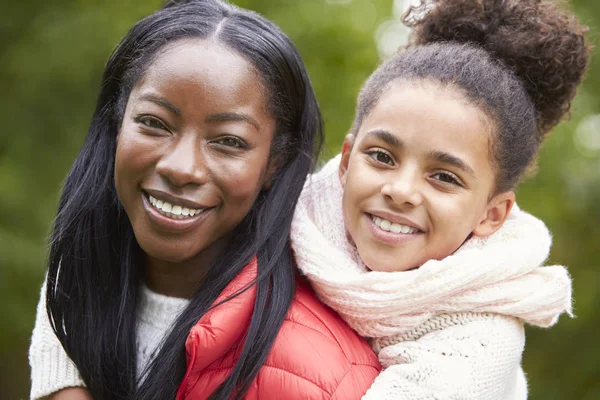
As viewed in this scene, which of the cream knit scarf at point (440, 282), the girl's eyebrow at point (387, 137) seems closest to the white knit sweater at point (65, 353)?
the cream knit scarf at point (440, 282)

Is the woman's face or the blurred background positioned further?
the blurred background

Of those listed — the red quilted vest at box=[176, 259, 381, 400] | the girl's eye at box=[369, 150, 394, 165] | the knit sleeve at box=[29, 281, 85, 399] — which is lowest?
the knit sleeve at box=[29, 281, 85, 399]

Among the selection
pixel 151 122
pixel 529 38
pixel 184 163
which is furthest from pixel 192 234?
pixel 529 38

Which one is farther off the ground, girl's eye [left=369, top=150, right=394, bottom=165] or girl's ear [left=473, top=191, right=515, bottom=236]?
girl's eye [left=369, top=150, right=394, bottom=165]

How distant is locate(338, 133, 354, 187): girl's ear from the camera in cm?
258

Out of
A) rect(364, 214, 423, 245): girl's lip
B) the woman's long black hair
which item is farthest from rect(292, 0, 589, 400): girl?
the woman's long black hair

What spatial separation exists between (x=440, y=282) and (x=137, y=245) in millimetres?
1061

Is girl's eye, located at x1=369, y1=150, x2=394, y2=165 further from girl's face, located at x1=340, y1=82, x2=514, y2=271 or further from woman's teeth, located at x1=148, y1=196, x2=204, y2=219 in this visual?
woman's teeth, located at x1=148, y1=196, x2=204, y2=219

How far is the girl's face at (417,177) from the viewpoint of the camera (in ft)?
7.51

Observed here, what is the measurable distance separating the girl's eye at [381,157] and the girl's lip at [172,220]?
541 millimetres

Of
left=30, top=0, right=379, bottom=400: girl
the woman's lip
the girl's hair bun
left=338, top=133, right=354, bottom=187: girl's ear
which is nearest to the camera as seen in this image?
left=30, top=0, right=379, bottom=400: girl

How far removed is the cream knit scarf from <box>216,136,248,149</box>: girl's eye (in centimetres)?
33

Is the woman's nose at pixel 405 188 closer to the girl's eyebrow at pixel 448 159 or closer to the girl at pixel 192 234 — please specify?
the girl's eyebrow at pixel 448 159

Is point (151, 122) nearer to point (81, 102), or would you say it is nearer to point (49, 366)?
point (49, 366)
